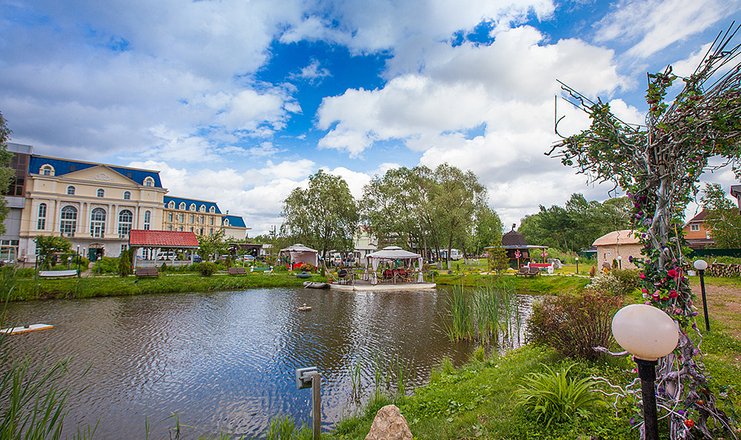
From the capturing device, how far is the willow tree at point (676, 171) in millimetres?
2727

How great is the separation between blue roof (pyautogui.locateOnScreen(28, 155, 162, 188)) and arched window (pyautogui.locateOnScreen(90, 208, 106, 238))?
5411 mm

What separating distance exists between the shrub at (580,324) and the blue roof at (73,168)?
51.6 meters

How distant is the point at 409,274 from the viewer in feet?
76.7

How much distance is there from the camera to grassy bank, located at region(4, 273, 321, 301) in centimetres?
1606

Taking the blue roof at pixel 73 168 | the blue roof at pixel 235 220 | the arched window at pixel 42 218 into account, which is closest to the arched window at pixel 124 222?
the blue roof at pixel 73 168

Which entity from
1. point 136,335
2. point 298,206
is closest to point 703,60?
point 136,335

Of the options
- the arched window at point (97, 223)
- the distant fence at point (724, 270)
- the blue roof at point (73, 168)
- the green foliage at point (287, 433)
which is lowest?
the green foliage at point (287, 433)

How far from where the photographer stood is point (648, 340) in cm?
208

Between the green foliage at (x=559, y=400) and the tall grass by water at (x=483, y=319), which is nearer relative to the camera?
the green foliage at (x=559, y=400)

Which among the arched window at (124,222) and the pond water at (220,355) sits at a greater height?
the arched window at (124,222)

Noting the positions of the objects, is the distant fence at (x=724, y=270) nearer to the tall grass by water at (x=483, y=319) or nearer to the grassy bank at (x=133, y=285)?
the tall grass by water at (x=483, y=319)

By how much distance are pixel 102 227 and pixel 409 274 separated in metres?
40.2

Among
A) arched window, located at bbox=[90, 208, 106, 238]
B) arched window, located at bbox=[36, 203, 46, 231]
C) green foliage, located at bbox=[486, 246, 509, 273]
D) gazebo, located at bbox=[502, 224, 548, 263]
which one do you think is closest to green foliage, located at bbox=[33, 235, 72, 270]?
arched window, located at bbox=[90, 208, 106, 238]

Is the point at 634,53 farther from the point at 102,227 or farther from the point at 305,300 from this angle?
the point at 102,227
